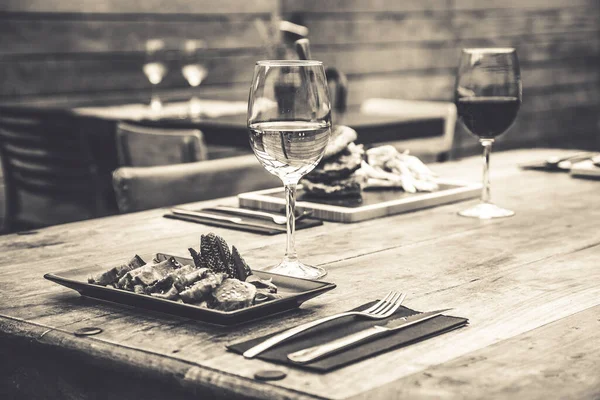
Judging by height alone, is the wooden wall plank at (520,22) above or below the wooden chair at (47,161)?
above

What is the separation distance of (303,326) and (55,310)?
294 mm

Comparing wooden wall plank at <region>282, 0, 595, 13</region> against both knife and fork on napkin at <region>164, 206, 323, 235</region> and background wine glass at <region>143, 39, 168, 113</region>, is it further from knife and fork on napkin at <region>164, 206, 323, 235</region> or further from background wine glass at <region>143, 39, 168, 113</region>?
knife and fork on napkin at <region>164, 206, 323, 235</region>

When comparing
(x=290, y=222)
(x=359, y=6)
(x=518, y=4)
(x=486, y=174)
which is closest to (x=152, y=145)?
(x=486, y=174)

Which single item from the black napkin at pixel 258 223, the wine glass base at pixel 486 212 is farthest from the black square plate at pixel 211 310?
the wine glass base at pixel 486 212

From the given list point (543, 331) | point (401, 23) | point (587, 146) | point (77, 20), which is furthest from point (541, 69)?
point (543, 331)

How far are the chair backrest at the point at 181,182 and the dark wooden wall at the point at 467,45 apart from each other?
332cm

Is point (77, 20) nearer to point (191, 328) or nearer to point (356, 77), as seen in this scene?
point (356, 77)

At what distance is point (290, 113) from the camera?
1.07m

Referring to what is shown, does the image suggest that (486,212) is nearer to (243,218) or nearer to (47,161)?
(243,218)

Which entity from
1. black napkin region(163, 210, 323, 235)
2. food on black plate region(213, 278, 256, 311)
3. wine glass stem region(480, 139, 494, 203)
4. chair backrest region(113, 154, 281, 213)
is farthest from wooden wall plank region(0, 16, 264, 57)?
food on black plate region(213, 278, 256, 311)

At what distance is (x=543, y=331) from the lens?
922 millimetres

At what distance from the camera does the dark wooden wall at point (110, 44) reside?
4066mm

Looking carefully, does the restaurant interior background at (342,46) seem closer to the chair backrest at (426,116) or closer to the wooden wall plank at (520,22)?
the wooden wall plank at (520,22)

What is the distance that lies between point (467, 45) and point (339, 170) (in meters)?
5.24
